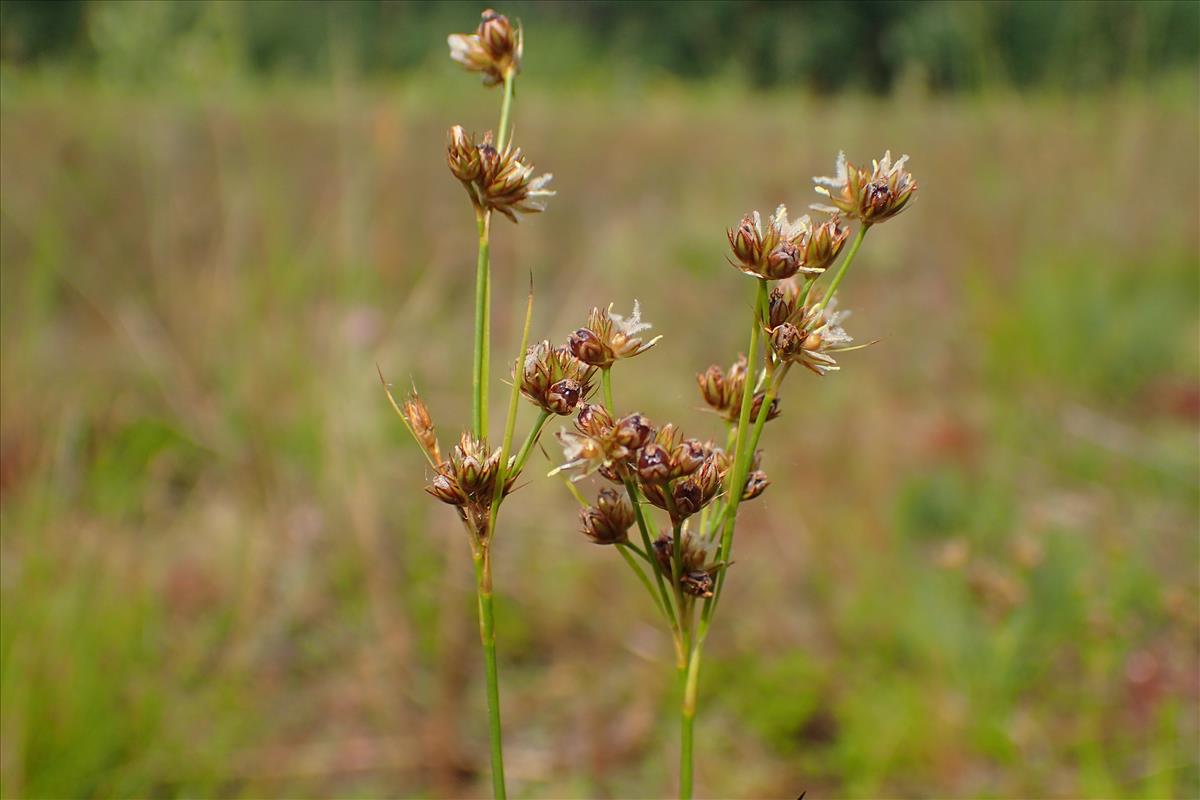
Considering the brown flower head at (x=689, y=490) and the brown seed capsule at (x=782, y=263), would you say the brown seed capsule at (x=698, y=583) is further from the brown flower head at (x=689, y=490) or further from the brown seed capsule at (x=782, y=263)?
the brown seed capsule at (x=782, y=263)

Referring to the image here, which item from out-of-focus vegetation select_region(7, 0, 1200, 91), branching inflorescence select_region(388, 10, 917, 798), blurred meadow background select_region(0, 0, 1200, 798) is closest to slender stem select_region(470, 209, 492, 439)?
branching inflorescence select_region(388, 10, 917, 798)

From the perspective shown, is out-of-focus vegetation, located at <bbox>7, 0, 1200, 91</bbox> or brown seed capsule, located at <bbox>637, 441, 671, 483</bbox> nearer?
brown seed capsule, located at <bbox>637, 441, 671, 483</bbox>

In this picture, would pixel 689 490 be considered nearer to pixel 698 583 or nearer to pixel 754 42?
pixel 698 583

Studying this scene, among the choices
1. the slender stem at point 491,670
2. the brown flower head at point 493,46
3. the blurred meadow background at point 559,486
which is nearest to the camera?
the slender stem at point 491,670

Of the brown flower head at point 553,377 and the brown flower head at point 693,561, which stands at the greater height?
the brown flower head at point 553,377

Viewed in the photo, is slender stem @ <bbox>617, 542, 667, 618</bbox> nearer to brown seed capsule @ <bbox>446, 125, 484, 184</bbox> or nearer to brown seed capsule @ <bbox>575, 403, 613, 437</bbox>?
brown seed capsule @ <bbox>575, 403, 613, 437</bbox>

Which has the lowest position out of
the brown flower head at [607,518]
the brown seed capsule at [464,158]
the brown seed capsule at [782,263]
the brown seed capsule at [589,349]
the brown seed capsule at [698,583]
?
the brown seed capsule at [698,583]

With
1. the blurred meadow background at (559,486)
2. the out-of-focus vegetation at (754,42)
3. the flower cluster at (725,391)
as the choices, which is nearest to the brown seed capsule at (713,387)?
the flower cluster at (725,391)
